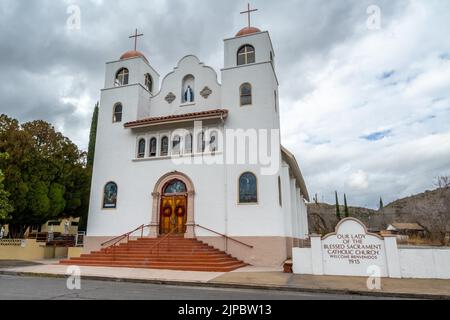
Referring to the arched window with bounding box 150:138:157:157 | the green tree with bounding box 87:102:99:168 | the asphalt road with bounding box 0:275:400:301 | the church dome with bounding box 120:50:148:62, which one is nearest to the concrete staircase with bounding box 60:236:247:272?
the asphalt road with bounding box 0:275:400:301

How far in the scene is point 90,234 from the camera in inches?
720

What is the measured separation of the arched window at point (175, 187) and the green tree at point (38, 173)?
689 centimetres

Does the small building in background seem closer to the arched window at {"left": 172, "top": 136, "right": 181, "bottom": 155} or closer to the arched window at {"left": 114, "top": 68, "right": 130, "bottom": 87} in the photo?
the arched window at {"left": 172, "top": 136, "right": 181, "bottom": 155}

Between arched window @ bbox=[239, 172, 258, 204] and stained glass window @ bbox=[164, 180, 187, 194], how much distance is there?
3204 mm

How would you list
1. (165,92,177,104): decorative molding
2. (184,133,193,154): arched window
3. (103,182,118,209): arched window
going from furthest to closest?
1. (165,92,177,104): decorative molding
2. (103,182,118,209): arched window
3. (184,133,193,154): arched window

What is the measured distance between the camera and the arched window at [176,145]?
1817 cm

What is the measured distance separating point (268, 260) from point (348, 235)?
455 cm

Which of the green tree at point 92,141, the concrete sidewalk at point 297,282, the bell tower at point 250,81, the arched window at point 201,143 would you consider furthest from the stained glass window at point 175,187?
the green tree at point 92,141

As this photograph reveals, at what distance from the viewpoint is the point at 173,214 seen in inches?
680

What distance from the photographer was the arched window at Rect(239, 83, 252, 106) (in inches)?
703

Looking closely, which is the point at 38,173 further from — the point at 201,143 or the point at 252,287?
the point at 252,287

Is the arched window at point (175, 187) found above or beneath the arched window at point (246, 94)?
beneath

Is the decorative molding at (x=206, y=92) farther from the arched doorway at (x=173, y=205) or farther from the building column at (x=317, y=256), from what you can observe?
the building column at (x=317, y=256)

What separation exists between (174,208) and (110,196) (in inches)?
159
